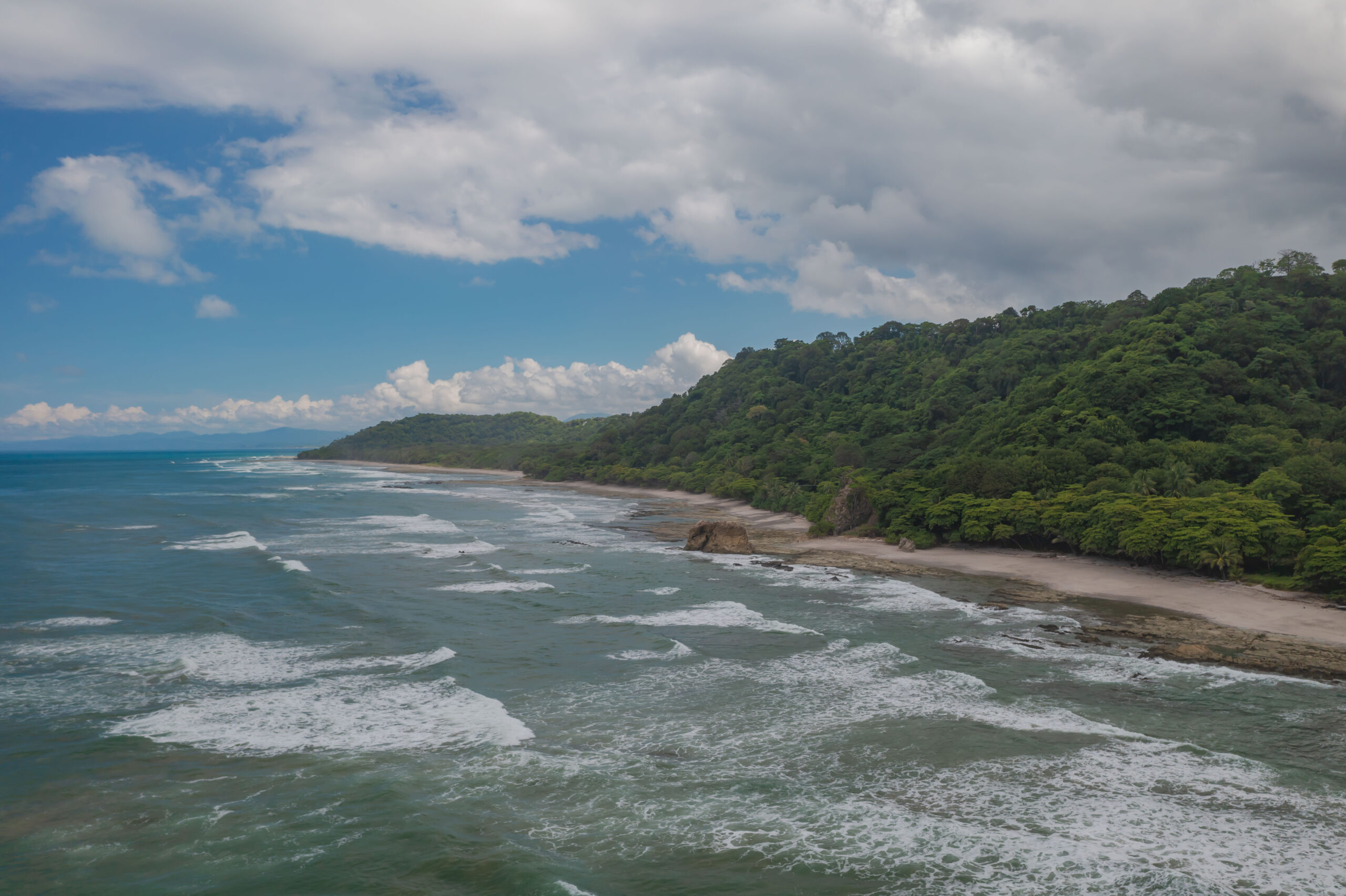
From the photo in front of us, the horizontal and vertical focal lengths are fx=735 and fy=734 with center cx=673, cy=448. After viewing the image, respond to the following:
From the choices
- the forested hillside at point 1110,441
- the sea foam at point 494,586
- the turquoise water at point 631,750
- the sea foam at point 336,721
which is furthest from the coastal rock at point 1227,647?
the sea foam at point 494,586

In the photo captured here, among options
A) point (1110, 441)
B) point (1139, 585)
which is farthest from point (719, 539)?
point (1110, 441)

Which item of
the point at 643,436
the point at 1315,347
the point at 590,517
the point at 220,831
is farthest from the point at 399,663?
the point at 643,436

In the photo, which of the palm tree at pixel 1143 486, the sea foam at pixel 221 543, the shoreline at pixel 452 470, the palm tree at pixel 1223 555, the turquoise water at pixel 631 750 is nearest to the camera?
the turquoise water at pixel 631 750

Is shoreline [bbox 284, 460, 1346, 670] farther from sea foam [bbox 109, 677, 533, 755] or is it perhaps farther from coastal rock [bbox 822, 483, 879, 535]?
sea foam [bbox 109, 677, 533, 755]

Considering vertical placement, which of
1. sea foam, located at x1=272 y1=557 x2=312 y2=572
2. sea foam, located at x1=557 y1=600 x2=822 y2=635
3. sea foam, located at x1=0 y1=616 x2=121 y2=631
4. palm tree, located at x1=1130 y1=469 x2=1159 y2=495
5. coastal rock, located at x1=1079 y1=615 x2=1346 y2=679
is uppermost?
palm tree, located at x1=1130 y1=469 x2=1159 y2=495

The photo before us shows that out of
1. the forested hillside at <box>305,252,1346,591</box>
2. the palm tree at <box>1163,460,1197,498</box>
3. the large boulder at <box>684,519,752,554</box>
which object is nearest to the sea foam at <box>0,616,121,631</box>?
the large boulder at <box>684,519,752,554</box>

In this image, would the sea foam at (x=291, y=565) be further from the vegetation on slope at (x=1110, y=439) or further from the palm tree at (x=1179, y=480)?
the palm tree at (x=1179, y=480)

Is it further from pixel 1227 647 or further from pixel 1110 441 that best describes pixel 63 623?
pixel 1110 441
